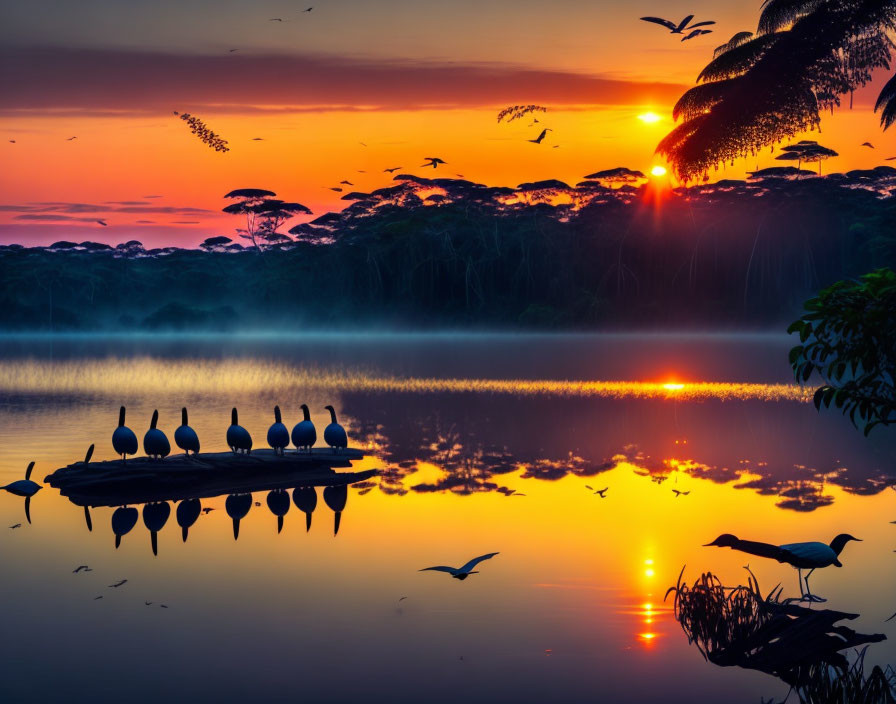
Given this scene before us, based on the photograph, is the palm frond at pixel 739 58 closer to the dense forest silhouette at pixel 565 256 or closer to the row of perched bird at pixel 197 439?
the row of perched bird at pixel 197 439

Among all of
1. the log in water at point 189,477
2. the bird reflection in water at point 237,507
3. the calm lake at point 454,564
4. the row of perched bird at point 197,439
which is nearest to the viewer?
the calm lake at point 454,564

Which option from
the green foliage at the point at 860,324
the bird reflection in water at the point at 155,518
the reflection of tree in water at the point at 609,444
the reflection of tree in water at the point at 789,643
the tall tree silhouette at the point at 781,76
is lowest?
the reflection of tree in water at the point at 609,444

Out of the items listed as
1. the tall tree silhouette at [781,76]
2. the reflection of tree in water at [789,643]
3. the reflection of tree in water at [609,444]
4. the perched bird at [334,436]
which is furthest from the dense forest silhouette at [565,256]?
the reflection of tree in water at [789,643]

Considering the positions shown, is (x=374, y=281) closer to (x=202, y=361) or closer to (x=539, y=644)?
(x=202, y=361)

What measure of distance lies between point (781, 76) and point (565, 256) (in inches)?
3853

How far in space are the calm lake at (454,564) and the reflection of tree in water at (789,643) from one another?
0.68ft

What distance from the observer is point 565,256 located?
117m

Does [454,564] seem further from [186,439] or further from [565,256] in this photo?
[565,256]

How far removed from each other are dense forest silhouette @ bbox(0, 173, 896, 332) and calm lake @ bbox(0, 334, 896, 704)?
68.8 metres

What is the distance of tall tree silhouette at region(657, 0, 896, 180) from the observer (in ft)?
61.7

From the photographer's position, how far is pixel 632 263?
4422 inches

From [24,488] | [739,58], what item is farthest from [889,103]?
[24,488]

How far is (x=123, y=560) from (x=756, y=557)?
7.57m

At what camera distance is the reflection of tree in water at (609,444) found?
19.4 metres
